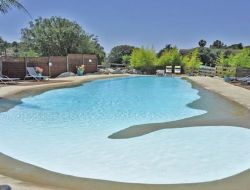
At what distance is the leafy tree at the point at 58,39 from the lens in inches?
1476

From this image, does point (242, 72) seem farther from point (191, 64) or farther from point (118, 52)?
point (118, 52)

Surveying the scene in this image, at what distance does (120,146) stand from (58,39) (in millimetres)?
31476

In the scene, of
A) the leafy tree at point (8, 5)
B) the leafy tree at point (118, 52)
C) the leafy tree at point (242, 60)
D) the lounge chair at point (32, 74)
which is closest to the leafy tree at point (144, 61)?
the leafy tree at point (242, 60)

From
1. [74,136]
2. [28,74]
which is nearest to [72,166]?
[74,136]

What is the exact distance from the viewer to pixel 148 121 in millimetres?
9930

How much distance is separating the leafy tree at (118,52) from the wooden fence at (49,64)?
507 inches

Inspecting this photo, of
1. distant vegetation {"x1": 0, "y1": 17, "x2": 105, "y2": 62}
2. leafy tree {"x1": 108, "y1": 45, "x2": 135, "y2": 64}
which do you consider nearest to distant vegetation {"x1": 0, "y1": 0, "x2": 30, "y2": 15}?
distant vegetation {"x1": 0, "y1": 17, "x2": 105, "y2": 62}

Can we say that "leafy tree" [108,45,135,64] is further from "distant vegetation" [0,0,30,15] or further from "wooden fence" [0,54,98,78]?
"distant vegetation" [0,0,30,15]

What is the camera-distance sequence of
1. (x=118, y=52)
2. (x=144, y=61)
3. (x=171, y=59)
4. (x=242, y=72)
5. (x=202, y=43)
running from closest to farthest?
(x=242, y=72)
(x=171, y=59)
(x=144, y=61)
(x=118, y=52)
(x=202, y=43)

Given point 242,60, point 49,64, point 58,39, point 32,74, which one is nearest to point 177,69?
point 242,60

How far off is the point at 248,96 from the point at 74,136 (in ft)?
27.6

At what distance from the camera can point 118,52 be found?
1893 inches

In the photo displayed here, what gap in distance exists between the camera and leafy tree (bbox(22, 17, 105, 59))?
3750 centimetres

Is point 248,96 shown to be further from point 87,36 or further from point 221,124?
point 87,36
